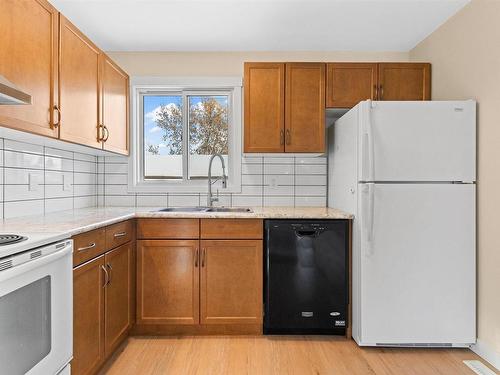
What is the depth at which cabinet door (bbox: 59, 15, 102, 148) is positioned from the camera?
1.92 metres

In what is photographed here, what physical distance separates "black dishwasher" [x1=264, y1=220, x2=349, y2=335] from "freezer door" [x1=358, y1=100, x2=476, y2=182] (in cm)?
52

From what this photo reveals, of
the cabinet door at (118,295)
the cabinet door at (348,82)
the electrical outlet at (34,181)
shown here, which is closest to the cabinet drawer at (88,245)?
the cabinet door at (118,295)

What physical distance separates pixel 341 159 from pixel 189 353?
1.80 meters

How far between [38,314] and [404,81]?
115 inches

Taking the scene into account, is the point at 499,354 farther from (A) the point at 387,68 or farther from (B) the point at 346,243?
(A) the point at 387,68

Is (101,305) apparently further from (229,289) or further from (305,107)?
(305,107)

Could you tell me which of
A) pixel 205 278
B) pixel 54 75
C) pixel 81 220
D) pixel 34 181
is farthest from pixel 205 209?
pixel 54 75

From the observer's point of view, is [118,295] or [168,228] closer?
[118,295]

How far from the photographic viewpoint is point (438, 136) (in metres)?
2.21

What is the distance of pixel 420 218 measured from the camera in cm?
222

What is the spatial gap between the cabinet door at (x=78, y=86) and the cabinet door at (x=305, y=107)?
4.76ft

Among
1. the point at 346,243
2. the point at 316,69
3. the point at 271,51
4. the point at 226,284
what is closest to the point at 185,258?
the point at 226,284

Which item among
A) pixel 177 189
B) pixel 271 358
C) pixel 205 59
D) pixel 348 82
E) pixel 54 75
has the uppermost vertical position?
pixel 205 59

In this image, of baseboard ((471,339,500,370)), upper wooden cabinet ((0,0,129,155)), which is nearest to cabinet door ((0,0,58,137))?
upper wooden cabinet ((0,0,129,155))
